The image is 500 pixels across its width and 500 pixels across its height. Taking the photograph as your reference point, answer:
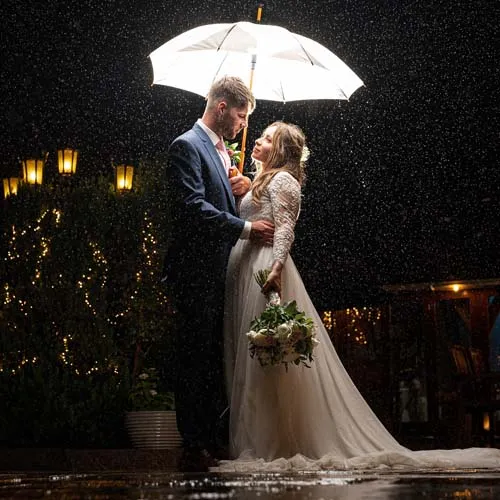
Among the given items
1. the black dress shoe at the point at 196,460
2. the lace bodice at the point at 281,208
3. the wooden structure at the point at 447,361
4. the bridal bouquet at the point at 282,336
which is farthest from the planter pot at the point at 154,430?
the wooden structure at the point at 447,361

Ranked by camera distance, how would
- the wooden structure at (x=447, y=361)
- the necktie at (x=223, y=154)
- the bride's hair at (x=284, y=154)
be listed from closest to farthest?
the bride's hair at (x=284, y=154)
the necktie at (x=223, y=154)
the wooden structure at (x=447, y=361)

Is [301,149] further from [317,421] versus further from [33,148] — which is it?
[33,148]

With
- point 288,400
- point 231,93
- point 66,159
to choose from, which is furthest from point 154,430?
point 66,159

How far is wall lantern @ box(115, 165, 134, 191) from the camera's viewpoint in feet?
25.2

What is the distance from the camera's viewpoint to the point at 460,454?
519 centimetres

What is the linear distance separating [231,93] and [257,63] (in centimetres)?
103

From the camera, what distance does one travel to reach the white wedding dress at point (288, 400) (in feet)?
16.0

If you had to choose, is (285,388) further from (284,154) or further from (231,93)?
(231,93)

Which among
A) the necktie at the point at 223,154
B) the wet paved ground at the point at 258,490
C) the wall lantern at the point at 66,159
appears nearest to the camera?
the wet paved ground at the point at 258,490

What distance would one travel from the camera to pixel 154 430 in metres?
6.04

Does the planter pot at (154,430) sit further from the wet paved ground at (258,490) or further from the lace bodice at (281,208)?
the wet paved ground at (258,490)

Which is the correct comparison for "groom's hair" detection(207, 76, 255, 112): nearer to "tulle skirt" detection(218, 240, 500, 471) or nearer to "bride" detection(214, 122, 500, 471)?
"bride" detection(214, 122, 500, 471)

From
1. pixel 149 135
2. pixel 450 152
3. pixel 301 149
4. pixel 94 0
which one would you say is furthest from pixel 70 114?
pixel 301 149

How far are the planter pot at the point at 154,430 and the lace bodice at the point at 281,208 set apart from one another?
5.00ft
